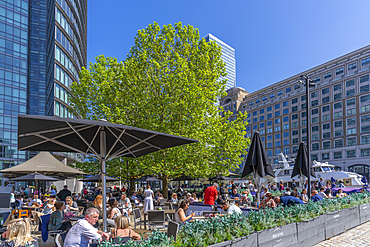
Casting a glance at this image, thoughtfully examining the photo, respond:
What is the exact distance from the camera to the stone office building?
64438 millimetres

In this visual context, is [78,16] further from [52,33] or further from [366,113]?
[366,113]

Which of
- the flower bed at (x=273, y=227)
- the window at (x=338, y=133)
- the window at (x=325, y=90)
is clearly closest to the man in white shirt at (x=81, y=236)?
the flower bed at (x=273, y=227)

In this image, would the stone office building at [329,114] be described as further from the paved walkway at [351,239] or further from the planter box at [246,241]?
the planter box at [246,241]

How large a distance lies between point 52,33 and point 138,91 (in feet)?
97.9

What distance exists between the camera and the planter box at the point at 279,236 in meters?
6.38

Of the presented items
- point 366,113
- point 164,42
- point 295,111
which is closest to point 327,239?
point 164,42

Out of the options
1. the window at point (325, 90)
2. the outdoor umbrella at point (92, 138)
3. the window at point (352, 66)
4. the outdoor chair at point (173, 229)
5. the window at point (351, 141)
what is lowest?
the outdoor chair at point (173, 229)

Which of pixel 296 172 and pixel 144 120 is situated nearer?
pixel 296 172

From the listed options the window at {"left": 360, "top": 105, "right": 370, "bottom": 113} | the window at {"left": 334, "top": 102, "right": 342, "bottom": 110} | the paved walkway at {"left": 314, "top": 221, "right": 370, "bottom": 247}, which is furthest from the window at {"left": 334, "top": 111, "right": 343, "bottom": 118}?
the paved walkway at {"left": 314, "top": 221, "right": 370, "bottom": 247}

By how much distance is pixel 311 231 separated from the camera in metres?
8.09

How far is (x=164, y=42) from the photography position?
1916 centimetres

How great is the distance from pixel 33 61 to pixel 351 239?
171ft

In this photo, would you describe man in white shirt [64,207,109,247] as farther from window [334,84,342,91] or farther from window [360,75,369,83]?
window [334,84,342,91]

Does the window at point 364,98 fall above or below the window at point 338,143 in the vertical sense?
above
